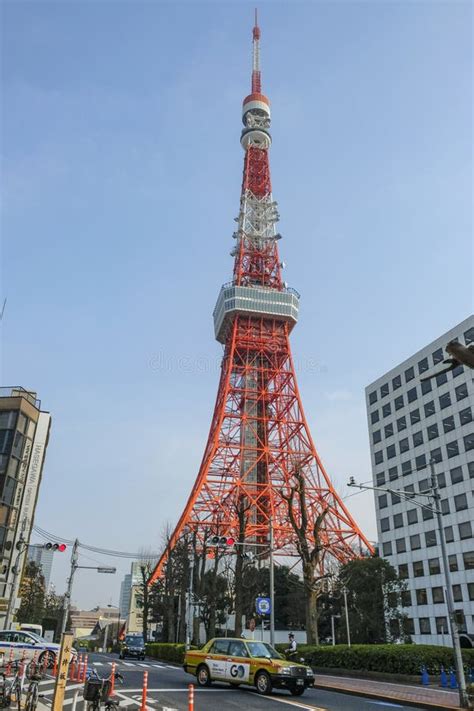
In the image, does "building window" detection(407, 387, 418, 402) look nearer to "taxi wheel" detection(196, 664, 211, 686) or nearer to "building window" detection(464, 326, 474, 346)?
"building window" detection(464, 326, 474, 346)

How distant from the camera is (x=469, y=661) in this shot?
20.4 m

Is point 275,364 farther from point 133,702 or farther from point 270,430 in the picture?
point 133,702

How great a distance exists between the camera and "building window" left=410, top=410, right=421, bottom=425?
189ft

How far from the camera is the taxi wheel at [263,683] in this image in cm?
1552

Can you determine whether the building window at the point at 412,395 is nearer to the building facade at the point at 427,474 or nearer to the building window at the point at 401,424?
the building facade at the point at 427,474

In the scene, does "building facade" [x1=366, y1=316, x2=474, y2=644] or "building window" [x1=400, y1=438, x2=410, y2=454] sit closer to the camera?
"building facade" [x1=366, y1=316, x2=474, y2=644]

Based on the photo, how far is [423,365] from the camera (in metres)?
58.5

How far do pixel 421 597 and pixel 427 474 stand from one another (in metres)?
10.9

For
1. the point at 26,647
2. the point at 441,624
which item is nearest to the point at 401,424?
the point at 441,624

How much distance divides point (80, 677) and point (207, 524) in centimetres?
2977

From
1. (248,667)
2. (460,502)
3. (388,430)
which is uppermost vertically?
(388,430)

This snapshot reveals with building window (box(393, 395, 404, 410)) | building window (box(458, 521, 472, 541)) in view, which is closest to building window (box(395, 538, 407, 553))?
building window (box(458, 521, 472, 541))

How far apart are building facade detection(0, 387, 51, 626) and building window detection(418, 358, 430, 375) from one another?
3606 cm

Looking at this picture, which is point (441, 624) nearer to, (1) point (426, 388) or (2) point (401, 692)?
(1) point (426, 388)
